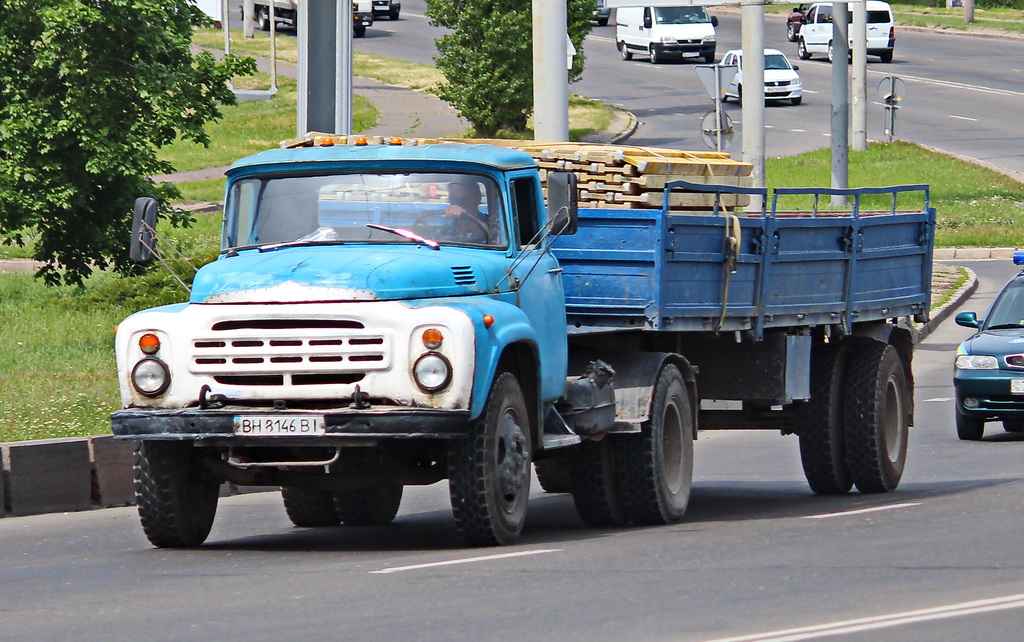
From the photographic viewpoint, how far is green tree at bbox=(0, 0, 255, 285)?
21.1 m

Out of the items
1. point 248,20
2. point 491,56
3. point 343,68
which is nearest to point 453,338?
point 343,68

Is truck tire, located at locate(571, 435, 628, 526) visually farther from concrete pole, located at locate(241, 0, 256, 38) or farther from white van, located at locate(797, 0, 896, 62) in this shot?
concrete pole, located at locate(241, 0, 256, 38)

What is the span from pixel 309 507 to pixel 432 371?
310cm

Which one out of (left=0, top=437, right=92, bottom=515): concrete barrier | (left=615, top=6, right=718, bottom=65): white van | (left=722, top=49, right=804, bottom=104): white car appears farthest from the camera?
(left=615, top=6, right=718, bottom=65): white van

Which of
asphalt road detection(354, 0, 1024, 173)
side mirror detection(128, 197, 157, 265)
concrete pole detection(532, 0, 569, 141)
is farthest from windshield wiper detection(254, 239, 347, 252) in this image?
asphalt road detection(354, 0, 1024, 173)

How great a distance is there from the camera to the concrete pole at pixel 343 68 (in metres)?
16.7

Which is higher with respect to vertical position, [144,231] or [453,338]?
[144,231]

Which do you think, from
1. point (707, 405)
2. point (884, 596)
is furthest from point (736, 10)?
point (884, 596)

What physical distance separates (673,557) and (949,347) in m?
16.7

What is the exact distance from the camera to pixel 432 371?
889 centimetres

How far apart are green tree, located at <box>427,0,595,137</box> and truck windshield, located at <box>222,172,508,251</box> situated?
33.9m

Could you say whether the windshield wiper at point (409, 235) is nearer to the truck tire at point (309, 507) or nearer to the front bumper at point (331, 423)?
the front bumper at point (331, 423)

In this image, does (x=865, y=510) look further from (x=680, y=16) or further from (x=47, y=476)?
(x=680, y=16)

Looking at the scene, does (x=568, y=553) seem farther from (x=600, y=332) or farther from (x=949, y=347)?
(x=949, y=347)
